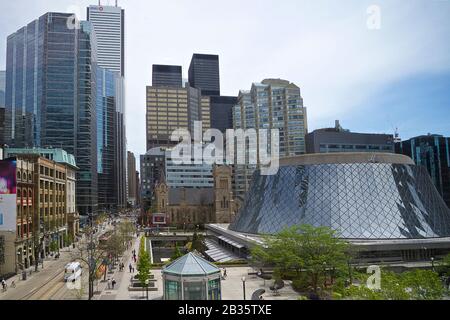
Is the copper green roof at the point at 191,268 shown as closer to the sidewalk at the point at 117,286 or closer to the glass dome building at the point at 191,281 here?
the glass dome building at the point at 191,281

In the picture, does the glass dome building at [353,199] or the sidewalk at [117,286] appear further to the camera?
the glass dome building at [353,199]

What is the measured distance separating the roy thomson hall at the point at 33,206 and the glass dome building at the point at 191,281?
9109 mm

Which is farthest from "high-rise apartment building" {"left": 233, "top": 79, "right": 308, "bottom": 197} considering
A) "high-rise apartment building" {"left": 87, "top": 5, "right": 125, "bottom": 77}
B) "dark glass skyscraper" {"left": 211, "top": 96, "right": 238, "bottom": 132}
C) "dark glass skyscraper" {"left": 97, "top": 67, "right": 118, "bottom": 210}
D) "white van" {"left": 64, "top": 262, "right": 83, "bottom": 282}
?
"high-rise apartment building" {"left": 87, "top": 5, "right": 125, "bottom": 77}

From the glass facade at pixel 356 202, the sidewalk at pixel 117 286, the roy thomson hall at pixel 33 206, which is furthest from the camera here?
the glass facade at pixel 356 202

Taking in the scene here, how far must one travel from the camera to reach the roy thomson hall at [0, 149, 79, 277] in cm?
2529

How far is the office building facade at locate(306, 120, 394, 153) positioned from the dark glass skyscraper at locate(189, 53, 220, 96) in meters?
107

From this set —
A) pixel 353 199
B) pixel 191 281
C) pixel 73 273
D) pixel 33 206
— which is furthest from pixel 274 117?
pixel 191 281

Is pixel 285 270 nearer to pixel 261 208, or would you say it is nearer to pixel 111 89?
pixel 261 208

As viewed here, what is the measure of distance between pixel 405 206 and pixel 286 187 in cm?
1104

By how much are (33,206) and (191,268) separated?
2732cm

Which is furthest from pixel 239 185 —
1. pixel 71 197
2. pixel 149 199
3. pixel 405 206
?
pixel 405 206

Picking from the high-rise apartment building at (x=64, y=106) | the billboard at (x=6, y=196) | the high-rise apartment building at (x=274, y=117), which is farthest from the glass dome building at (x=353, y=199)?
the high-rise apartment building at (x=274, y=117)

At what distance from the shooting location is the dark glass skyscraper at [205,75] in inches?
7244

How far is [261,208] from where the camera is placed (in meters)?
39.8
